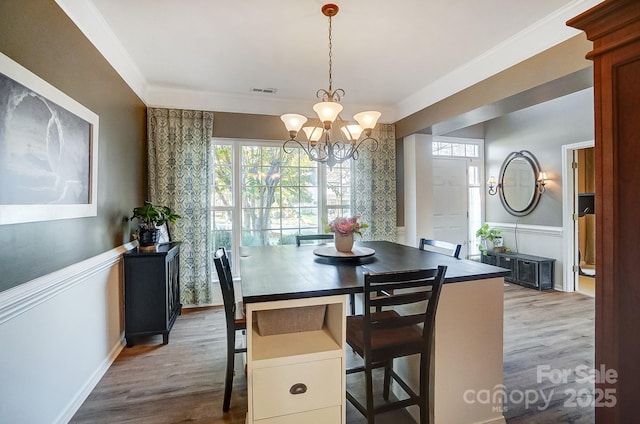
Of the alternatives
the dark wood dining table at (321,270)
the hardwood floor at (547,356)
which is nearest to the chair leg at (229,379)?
the dark wood dining table at (321,270)

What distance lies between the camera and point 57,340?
1836 millimetres

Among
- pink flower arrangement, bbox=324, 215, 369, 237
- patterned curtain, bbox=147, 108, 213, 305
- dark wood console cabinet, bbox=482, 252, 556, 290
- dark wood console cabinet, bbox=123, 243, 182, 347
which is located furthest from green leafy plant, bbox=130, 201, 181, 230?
dark wood console cabinet, bbox=482, 252, 556, 290

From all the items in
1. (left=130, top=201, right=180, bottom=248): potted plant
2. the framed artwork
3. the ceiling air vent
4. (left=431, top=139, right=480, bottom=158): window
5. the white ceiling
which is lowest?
(left=130, top=201, right=180, bottom=248): potted plant

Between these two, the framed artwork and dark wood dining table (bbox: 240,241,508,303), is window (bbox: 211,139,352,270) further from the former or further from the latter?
the framed artwork

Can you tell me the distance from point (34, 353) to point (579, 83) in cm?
406

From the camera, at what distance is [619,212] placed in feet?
2.90

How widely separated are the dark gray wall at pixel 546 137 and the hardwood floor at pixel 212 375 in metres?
1.77

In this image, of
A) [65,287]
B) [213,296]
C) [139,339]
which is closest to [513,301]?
[213,296]

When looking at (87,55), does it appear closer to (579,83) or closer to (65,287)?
(65,287)

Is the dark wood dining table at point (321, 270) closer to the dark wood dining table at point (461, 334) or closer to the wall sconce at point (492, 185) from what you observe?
the dark wood dining table at point (461, 334)

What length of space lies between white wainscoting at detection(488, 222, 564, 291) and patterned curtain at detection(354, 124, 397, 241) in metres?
2.40

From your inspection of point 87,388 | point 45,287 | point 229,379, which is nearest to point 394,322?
point 229,379

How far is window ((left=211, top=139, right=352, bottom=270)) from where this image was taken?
13.5ft

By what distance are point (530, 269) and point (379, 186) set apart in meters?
2.64
